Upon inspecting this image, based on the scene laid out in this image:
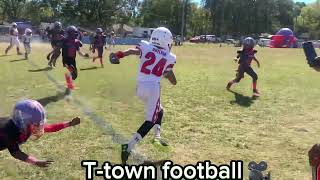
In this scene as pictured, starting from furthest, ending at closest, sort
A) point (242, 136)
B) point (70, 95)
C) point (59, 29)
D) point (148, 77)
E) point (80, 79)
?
point (59, 29) < point (80, 79) < point (70, 95) < point (242, 136) < point (148, 77)

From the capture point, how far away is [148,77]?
8016 millimetres

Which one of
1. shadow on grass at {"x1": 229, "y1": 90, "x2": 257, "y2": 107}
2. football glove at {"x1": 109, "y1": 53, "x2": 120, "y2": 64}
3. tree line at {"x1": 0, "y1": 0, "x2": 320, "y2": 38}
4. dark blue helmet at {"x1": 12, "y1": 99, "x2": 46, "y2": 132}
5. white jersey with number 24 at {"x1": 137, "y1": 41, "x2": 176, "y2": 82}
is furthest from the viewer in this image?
tree line at {"x1": 0, "y1": 0, "x2": 320, "y2": 38}

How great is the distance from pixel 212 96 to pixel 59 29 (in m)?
8.34

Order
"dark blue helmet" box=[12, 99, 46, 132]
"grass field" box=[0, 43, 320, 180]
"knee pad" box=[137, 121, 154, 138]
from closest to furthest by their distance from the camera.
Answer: "dark blue helmet" box=[12, 99, 46, 132] < "knee pad" box=[137, 121, 154, 138] < "grass field" box=[0, 43, 320, 180]

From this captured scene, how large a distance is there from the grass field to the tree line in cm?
7527

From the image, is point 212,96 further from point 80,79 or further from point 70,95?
point 80,79

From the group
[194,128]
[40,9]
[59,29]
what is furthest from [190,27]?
[194,128]

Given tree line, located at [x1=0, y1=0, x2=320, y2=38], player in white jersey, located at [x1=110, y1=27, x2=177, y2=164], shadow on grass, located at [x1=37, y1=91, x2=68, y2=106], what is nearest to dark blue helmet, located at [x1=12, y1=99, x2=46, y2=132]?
player in white jersey, located at [x1=110, y1=27, x2=177, y2=164]

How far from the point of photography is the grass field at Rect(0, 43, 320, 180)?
7906 millimetres

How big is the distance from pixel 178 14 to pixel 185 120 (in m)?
93.1

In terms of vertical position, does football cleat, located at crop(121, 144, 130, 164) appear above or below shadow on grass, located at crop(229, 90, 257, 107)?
above

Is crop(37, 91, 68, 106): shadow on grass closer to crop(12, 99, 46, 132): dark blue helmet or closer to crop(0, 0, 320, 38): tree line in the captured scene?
crop(12, 99, 46, 132): dark blue helmet

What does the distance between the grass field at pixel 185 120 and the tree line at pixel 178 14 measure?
75.3 m

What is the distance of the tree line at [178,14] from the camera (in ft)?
312
